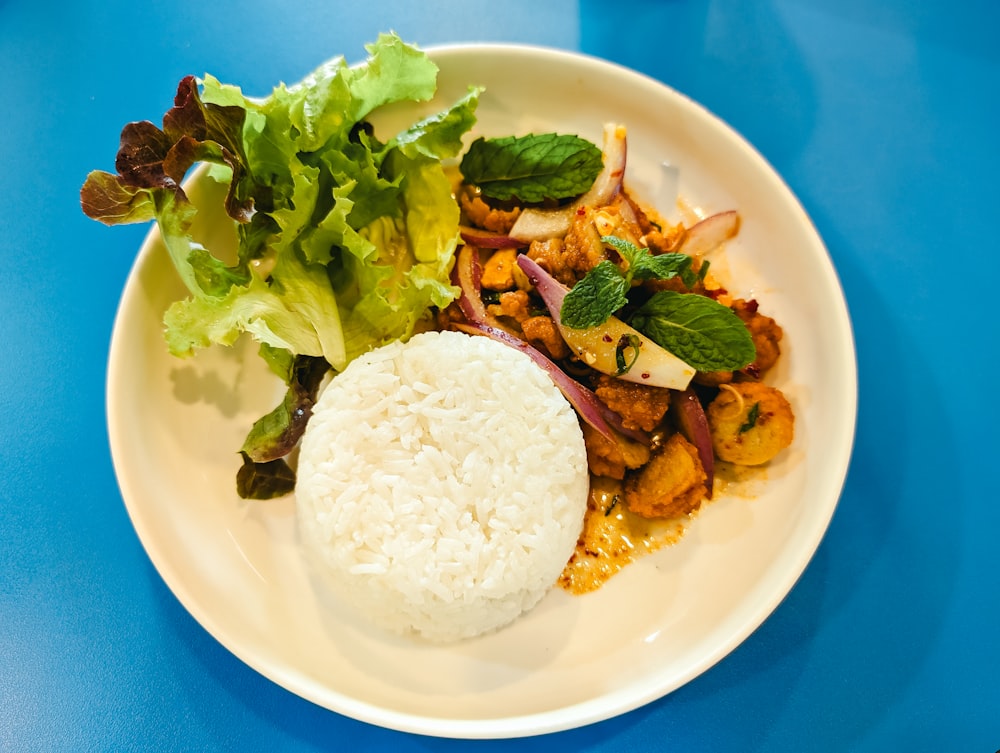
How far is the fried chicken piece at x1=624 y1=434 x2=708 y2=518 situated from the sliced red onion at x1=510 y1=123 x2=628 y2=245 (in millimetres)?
828

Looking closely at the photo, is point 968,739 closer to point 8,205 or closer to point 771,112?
point 771,112

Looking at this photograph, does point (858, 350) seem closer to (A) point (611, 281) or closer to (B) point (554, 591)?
(A) point (611, 281)

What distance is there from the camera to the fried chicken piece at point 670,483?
6.81ft

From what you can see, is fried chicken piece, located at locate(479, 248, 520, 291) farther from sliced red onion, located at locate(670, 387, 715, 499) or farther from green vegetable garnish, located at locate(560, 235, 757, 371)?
sliced red onion, located at locate(670, 387, 715, 499)

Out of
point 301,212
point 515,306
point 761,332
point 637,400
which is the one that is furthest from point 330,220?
point 761,332

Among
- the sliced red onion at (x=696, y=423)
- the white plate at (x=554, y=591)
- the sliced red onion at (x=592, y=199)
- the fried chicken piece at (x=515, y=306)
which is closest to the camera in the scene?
the white plate at (x=554, y=591)

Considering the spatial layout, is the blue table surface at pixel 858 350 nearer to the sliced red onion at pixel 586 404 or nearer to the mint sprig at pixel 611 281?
the sliced red onion at pixel 586 404

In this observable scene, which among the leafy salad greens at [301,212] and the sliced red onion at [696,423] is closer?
the leafy salad greens at [301,212]

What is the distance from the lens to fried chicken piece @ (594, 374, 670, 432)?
7.04 feet

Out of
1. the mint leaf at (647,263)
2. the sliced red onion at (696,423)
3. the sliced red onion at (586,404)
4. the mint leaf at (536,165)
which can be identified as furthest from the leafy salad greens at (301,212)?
the sliced red onion at (696,423)

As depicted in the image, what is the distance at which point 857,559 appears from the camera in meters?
2.23

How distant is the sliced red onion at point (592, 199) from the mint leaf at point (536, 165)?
0.04 m

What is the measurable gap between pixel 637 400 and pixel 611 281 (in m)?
0.39

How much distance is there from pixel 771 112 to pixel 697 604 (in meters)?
1.96
